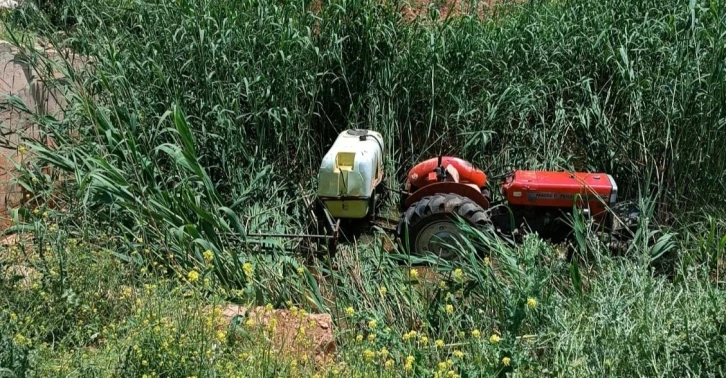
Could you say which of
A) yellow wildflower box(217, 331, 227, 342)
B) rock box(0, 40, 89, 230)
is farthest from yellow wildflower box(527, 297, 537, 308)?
rock box(0, 40, 89, 230)

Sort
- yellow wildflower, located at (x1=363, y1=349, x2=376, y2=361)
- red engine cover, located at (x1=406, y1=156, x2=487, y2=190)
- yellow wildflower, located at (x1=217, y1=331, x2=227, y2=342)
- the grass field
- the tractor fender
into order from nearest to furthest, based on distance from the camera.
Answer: yellow wildflower, located at (x1=363, y1=349, x2=376, y2=361) → yellow wildflower, located at (x1=217, y1=331, x2=227, y2=342) → the grass field → the tractor fender → red engine cover, located at (x1=406, y1=156, x2=487, y2=190)

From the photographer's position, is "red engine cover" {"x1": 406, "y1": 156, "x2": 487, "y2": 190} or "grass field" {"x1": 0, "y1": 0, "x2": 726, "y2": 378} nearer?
"grass field" {"x1": 0, "y1": 0, "x2": 726, "y2": 378}

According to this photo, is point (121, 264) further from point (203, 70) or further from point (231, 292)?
point (203, 70)

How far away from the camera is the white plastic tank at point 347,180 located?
16.9 ft

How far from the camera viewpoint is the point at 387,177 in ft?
20.4

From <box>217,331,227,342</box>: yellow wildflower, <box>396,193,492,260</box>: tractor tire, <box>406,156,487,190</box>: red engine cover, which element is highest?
<box>217,331,227,342</box>: yellow wildflower

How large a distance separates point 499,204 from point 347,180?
1.08 meters

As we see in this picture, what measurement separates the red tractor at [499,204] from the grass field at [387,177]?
0.27m

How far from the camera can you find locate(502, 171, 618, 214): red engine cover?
16.9 feet

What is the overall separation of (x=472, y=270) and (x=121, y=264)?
6.14ft

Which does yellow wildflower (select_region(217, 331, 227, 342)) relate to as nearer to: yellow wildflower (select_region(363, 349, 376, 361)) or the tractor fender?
yellow wildflower (select_region(363, 349, 376, 361))

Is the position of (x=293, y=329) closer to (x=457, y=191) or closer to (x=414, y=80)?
(x=457, y=191)

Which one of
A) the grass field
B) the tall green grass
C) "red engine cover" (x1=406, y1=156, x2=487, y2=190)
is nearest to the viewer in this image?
the grass field

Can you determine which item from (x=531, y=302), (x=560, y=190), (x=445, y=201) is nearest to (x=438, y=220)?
(x=445, y=201)
